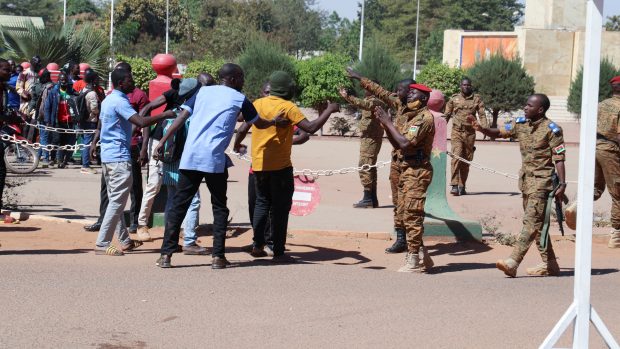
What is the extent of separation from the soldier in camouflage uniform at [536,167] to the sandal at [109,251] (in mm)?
3618

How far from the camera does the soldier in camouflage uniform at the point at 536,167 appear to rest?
9.01 m

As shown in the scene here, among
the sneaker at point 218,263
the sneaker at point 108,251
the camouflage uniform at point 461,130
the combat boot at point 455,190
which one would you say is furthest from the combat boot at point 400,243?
the combat boot at point 455,190

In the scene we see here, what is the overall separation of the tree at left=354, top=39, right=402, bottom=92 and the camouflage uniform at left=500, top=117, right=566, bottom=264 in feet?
94.3

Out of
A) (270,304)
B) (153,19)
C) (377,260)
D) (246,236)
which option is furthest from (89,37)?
(153,19)

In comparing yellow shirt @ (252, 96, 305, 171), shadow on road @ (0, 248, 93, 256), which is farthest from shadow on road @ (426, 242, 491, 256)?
shadow on road @ (0, 248, 93, 256)

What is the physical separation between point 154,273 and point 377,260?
2.48 metres

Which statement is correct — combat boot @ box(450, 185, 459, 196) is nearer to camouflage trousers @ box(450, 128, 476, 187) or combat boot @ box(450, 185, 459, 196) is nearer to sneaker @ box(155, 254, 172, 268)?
camouflage trousers @ box(450, 128, 476, 187)

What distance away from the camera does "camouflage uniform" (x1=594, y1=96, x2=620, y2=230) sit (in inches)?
432

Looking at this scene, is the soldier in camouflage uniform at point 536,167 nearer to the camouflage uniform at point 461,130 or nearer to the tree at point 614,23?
the camouflage uniform at point 461,130

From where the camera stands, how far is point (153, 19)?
72250 millimetres

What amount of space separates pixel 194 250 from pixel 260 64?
28.7 metres

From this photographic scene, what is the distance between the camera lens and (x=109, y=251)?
30.8 feet

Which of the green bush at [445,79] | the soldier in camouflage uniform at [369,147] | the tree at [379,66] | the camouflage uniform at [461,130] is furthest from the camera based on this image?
the green bush at [445,79]

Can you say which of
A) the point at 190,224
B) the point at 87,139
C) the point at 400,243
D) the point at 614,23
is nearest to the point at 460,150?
the point at 400,243
